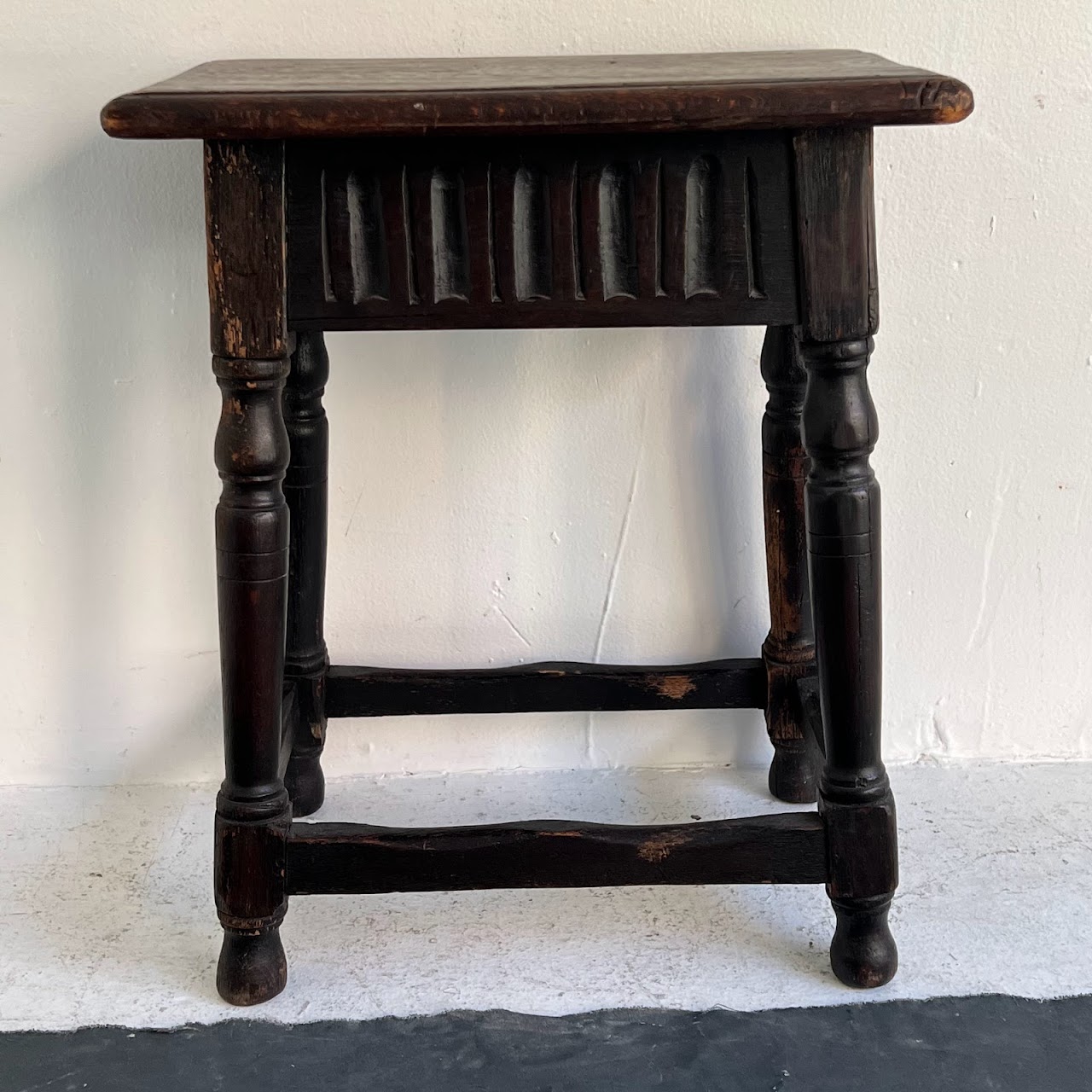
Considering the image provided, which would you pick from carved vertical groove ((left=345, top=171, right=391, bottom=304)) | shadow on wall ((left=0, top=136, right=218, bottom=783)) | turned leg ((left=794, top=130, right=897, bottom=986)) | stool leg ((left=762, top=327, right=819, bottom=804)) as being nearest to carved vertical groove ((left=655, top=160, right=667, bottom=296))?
turned leg ((left=794, top=130, right=897, bottom=986))

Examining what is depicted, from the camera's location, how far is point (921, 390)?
1.50 m

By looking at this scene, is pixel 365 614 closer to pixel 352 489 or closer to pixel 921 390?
pixel 352 489

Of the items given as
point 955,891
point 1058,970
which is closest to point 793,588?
point 955,891

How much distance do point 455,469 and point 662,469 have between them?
23 cm

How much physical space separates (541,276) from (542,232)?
34mm

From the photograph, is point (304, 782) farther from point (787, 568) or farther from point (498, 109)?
point (498, 109)

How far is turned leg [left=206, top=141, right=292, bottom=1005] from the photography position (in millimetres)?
1021

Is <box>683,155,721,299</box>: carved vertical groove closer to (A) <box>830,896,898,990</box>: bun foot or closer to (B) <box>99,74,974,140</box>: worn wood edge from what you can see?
(B) <box>99,74,974,140</box>: worn wood edge

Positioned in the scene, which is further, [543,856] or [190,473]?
[190,473]

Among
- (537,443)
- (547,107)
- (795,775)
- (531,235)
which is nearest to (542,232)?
(531,235)

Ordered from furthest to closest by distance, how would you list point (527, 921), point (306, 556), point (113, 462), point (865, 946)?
point (113, 462) < point (306, 556) < point (527, 921) < point (865, 946)

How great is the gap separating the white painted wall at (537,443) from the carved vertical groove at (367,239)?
413 mm

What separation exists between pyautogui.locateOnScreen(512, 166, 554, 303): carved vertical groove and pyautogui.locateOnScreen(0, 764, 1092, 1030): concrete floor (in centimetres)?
59

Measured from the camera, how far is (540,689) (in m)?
1.45
